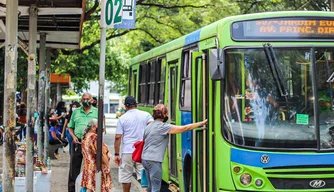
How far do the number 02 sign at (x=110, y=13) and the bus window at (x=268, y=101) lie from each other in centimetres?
165

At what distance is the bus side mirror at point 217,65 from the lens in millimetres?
8086

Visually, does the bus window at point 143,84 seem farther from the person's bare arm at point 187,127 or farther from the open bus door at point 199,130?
the person's bare arm at point 187,127

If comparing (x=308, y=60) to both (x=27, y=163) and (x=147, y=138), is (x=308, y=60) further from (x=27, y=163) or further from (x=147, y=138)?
(x=27, y=163)

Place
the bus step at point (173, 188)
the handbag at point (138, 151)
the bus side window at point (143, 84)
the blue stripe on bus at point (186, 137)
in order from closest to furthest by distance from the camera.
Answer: the handbag at point (138, 151) → the blue stripe on bus at point (186, 137) → the bus step at point (173, 188) → the bus side window at point (143, 84)

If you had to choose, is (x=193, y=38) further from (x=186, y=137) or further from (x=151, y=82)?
(x=151, y=82)

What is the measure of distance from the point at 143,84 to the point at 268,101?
7.52 m

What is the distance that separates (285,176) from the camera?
8.17 m

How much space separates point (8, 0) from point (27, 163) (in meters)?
3.11

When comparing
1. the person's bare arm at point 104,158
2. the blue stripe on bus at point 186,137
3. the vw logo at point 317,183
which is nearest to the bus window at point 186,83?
the blue stripe on bus at point 186,137

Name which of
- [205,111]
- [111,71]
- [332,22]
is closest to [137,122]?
[205,111]

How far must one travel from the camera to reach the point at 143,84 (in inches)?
614

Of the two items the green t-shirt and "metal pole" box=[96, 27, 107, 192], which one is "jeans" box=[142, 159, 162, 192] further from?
the green t-shirt

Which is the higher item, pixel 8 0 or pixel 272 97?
pixel 8 0

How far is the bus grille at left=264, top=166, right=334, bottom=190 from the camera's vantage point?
8.16m
